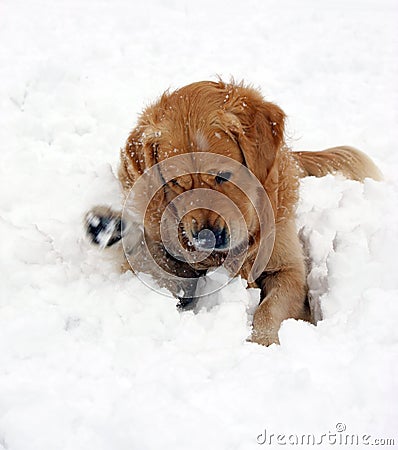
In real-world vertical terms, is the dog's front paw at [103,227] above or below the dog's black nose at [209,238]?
above

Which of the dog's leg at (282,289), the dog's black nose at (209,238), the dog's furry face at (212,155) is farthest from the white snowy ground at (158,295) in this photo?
the dog's furry face at (212,155)

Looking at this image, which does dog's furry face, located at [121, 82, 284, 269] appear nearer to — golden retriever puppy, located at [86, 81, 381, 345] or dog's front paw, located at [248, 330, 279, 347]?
golden retriever puppy, located at [86, 81, 381, 345]

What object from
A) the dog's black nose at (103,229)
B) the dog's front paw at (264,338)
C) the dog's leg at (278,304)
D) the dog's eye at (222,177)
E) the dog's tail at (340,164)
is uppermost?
the dog's tail at (340,164)

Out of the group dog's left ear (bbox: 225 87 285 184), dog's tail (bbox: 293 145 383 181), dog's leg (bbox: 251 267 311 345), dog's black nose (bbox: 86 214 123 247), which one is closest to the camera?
dog's leg (bbox: 251 267 311 345)

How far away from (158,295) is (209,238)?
0.46m

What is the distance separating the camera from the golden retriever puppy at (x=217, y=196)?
11.6 ft

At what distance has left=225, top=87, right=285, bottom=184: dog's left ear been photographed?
374 centimetres

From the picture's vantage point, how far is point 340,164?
524cm

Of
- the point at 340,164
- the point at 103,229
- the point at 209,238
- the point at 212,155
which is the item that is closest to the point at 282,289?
the point at 209,238

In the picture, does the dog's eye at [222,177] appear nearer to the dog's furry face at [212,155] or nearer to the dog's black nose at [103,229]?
the dog's furry face at [212,155]

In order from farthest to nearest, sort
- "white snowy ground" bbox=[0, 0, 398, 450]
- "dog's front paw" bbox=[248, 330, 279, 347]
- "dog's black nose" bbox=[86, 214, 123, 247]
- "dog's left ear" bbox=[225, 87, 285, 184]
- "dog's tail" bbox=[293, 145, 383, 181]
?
"dog's tail" bbox=[293, 145, 383, 181]
"dog's black nose" bbox=[86, 214, 123, 247]
"dog's left ear" bbox=[225, 87, 285, 184]
"dog's front paw" bbox=[248, 330, 279, 347]
"white snowy ground" bbox=[0, 0, 398, 450]

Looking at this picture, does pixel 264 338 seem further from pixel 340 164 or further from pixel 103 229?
pixel 340 164

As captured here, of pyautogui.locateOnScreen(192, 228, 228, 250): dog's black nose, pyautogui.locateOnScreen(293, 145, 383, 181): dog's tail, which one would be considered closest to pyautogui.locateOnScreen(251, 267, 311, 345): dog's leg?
pyautogui.locateOnScreen(192, 228, 228, 250): dog's black nose

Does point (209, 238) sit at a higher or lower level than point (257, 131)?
lower
